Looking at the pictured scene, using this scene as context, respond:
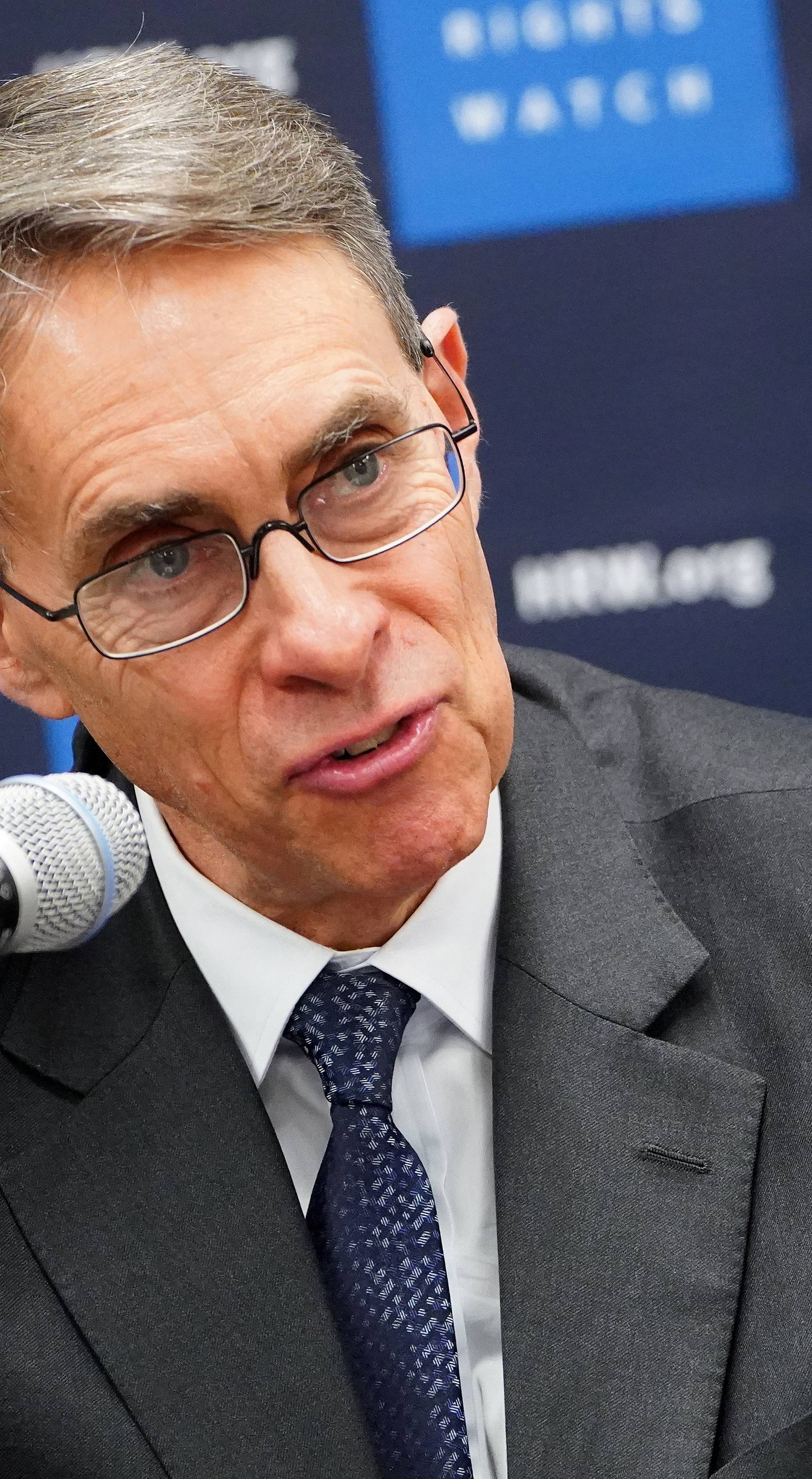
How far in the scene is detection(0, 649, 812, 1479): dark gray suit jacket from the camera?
1.30 m

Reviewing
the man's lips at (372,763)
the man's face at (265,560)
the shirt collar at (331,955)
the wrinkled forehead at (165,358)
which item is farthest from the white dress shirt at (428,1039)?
the wrinkled forehead at (165,358)

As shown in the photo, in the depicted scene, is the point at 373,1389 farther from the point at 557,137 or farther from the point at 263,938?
the point at 557,137

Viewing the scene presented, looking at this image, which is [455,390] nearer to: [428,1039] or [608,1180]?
[428,1039]

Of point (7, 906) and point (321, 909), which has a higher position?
point (7, 906)

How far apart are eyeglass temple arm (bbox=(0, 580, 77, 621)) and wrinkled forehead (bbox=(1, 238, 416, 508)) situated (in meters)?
0.12

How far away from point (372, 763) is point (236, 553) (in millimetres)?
210

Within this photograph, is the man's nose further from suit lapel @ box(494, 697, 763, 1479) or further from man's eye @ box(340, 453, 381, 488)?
suit lapel @ box(494, 697, 763, 1479)

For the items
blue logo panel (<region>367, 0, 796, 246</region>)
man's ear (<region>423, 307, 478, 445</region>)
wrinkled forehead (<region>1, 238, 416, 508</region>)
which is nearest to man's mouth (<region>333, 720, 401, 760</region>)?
wrinkled forehead (<region>1, 238, 416, 508</region>)

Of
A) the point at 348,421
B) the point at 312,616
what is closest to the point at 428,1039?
the point at 312,616

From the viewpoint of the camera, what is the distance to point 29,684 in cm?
155

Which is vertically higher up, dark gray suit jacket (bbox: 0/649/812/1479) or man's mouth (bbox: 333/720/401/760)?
man's mouth (bbox: 333/720/401/760)

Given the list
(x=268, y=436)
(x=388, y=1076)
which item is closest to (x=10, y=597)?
(x=268, y=436)

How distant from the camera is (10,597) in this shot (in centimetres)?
147

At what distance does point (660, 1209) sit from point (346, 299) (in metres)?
0.83
